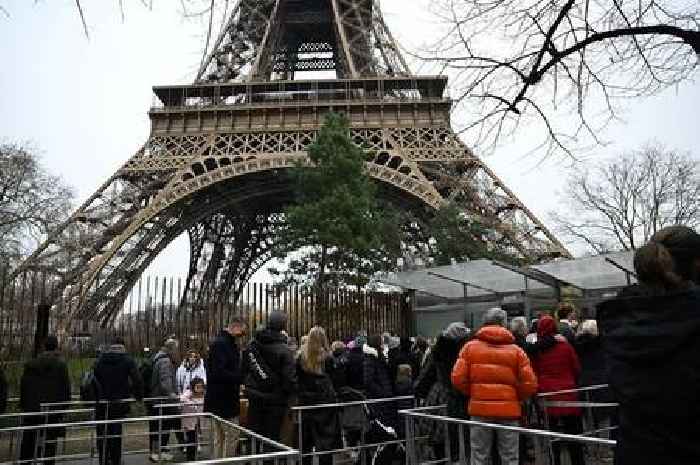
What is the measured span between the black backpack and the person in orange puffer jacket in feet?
5.86

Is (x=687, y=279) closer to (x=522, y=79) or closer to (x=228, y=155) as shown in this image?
(x=522, y=79)

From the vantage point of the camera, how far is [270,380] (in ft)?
20.0

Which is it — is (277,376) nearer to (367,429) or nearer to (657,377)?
(367,429)

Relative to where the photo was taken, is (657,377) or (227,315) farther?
(227,315)

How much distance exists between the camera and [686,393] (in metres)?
2.09

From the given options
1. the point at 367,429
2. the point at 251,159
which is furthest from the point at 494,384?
the point at 251,159

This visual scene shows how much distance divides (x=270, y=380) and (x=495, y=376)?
2.14 metres

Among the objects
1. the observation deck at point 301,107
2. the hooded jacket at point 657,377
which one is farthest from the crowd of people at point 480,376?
the observation deck at point 301,107

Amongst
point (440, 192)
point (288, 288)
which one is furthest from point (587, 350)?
point (440, 192)

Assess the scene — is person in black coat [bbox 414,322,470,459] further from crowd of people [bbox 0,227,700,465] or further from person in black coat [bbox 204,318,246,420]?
person in black coat [bbox 204,318,246,420]

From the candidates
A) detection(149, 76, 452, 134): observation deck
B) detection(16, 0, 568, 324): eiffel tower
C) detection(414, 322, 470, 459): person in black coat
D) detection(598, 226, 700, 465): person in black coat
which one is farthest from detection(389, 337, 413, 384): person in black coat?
detection(149, 76, 452, 134): observation deck

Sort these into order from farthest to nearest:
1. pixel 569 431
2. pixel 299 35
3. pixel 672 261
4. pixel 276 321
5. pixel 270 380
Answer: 1. pixel 299 35
2. pixel 569 431
3. pixel 276 321
4. pixel 270 380
5. pixel 672 261

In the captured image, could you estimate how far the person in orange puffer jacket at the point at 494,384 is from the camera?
203 inches

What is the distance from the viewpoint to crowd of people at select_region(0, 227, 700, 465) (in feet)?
7.14
